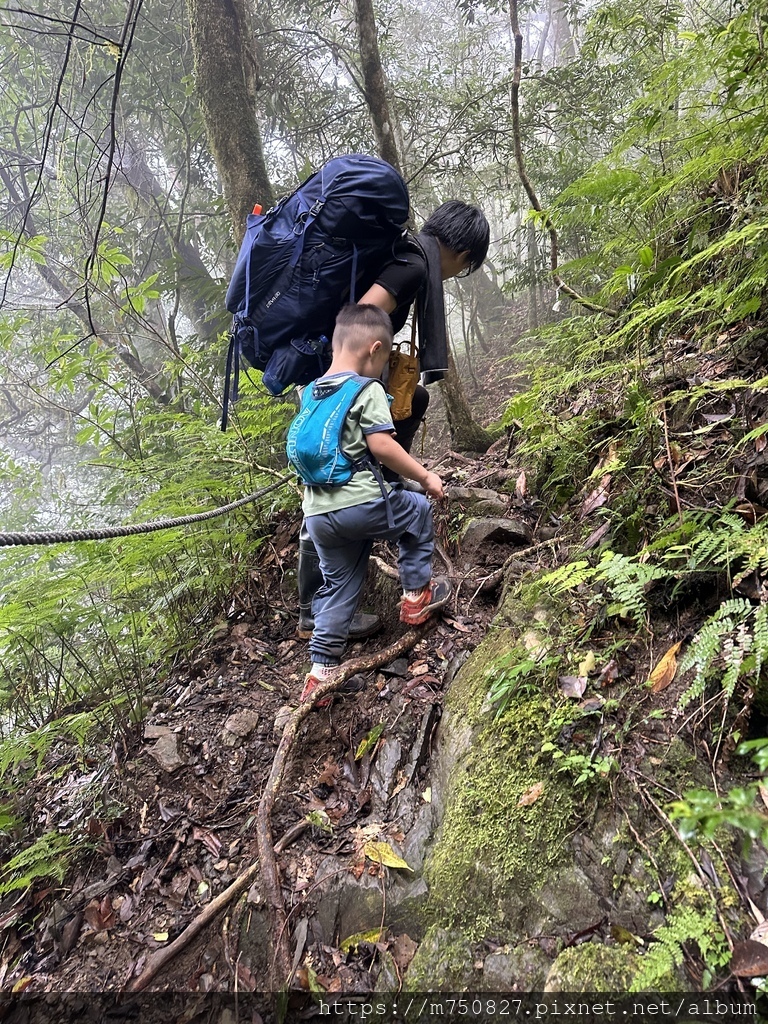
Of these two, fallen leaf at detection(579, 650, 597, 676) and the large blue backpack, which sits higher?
the large blue backpack

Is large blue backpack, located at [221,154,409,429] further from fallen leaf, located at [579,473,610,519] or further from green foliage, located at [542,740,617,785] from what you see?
green foliage, located at [542,740,617,785]

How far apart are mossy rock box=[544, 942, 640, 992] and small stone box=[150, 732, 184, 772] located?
2002mm

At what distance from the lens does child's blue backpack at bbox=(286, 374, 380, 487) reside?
8.26 feet

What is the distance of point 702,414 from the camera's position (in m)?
2.45

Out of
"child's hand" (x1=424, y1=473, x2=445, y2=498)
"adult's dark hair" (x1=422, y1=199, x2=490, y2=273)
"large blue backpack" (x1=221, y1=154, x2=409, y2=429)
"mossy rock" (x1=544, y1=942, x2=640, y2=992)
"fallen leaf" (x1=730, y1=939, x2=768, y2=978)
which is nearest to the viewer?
"fallen leaf" (x1=730, y1=939, x2=768, y2=978)

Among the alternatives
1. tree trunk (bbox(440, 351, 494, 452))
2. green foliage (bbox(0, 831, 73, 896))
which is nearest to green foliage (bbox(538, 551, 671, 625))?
green foliage (bbox(0, 831, 73, 896))

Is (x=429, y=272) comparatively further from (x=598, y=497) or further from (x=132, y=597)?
(x=132, y=597)

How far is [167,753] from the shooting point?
275 cm

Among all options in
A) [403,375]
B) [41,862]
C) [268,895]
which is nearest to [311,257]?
[403,375]

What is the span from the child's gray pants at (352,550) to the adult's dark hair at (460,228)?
4.63 ft

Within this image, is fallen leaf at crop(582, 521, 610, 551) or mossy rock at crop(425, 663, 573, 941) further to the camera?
fallen leaf at crop(582, 521, 610, 551)

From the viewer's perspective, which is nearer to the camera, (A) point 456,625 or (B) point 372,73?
(A) point 456,625

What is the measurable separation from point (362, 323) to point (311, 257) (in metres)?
0.41

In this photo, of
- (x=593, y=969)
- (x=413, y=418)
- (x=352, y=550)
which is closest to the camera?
(x=593, y=969)
